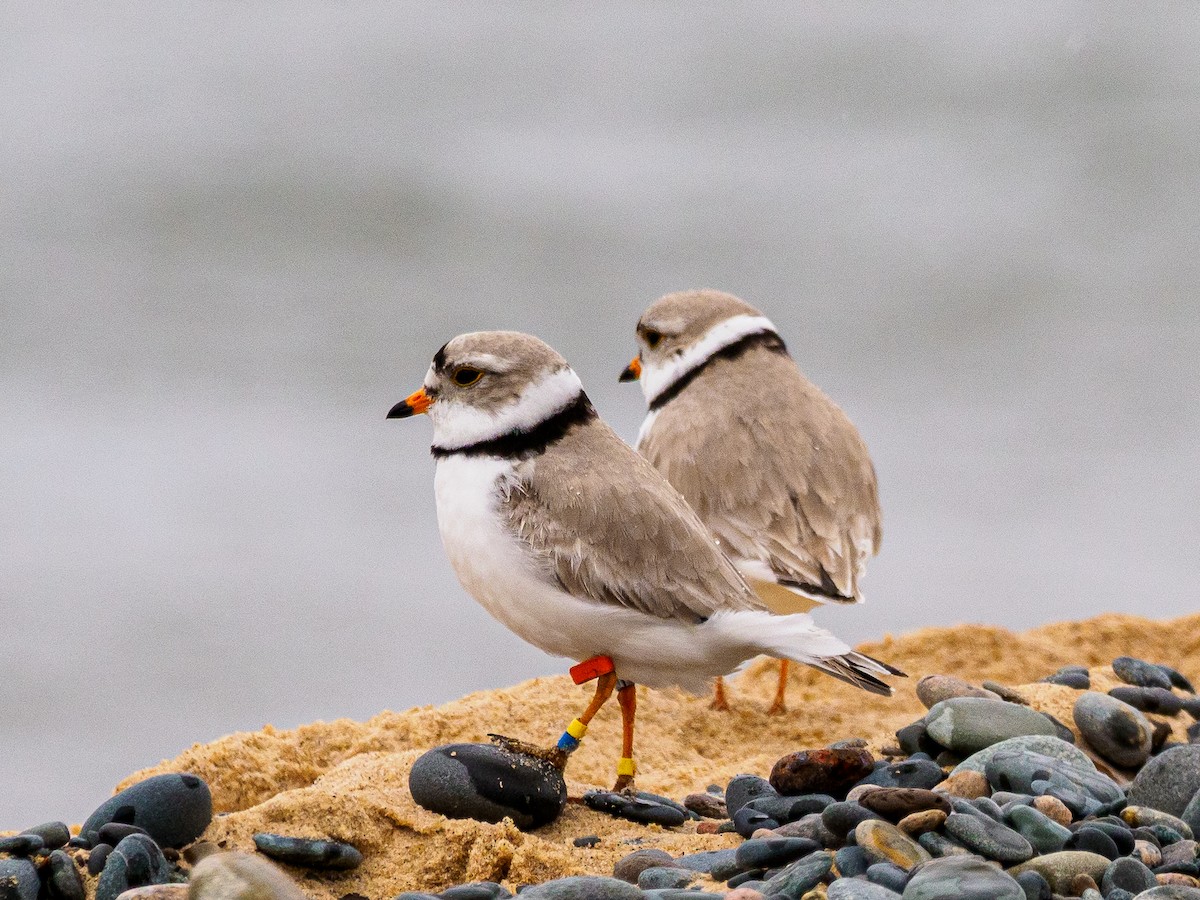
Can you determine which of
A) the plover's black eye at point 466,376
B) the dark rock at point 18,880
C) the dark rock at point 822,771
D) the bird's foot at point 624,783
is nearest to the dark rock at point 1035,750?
the dark rock at point 822,771

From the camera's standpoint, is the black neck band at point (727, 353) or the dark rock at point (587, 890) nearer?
the dark rock at point (587, 890)

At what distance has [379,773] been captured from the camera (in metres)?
4.82

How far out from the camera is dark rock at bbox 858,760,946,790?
456 cm

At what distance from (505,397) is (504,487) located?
311 millimetres

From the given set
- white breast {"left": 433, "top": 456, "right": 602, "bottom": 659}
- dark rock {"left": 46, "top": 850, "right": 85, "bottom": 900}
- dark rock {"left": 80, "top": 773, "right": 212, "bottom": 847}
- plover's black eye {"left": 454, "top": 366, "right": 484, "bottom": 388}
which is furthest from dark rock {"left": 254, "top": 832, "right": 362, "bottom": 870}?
→ plover's black eye {"left": 454, "top": 366, "right": 484, "bottom": 388}

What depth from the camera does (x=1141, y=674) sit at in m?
6.14

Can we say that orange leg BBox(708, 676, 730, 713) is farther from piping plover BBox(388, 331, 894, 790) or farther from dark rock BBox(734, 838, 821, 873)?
dark rock BBox(734, 838, 821, 873)

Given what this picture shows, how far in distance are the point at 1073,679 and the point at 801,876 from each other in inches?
97.3

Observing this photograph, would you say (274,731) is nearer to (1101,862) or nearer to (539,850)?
(539,850)

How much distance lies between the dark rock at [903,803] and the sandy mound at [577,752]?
52 cm

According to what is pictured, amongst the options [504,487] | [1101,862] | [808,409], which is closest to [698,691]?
[504,487]

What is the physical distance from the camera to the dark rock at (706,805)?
4.88 meters

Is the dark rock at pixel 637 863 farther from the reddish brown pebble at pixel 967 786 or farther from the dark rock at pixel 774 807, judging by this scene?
the reddish brown pebble at pixel 967 786

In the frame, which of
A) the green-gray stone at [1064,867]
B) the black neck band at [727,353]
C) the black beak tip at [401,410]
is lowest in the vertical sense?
the green-gray stone at [1064,867]
